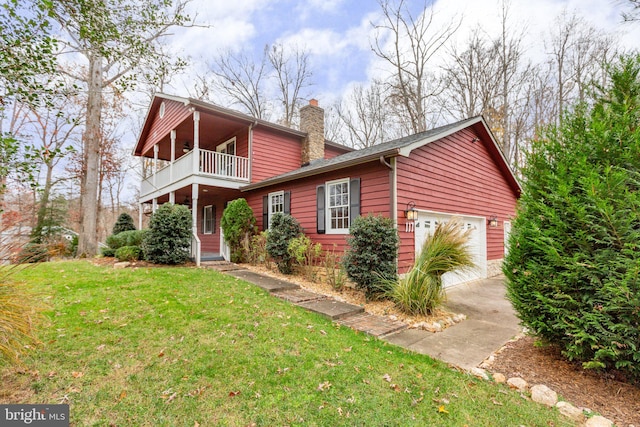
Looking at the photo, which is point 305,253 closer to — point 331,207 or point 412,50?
point 331,207

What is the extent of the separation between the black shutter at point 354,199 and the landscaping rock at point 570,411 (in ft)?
15.9

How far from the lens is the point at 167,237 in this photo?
28.0 ft

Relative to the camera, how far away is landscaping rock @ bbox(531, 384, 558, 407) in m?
2.79

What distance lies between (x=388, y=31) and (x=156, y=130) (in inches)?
512

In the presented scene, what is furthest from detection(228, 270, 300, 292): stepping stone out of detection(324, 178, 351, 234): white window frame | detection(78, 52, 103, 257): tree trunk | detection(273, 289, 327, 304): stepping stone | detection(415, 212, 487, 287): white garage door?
detection(78, 52, 103, 257): tree trunk

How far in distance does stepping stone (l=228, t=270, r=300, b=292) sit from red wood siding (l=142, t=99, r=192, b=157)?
6.03 m

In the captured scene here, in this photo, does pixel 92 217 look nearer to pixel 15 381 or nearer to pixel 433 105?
pixel 15 381

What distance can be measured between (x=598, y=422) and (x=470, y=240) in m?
5.80

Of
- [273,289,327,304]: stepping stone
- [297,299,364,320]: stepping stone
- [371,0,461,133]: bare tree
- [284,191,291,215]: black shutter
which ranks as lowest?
[297,299,364,320]: stepping stone

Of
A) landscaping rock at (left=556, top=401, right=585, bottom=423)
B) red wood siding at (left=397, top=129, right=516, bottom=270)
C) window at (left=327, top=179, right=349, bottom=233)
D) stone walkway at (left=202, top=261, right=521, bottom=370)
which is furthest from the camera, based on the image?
window at (left=327, top=179, right=349, bottom=233)

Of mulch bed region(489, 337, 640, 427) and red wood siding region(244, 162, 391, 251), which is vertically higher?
red wood siding region(244, 162, 391, 251)

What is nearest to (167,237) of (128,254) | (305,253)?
(128,254)

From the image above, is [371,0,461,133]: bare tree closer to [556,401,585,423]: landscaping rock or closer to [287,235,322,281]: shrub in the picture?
[287,235,322,281]: shrub

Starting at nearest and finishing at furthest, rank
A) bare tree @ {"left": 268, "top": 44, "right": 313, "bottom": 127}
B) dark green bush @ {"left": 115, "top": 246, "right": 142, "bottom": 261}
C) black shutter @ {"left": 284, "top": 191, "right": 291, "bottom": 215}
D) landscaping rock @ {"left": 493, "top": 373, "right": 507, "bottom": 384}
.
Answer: landscaping rock @ {"left": 493, "top": 373, "right": 507, "bottom": 384} → dark green bush @ {"left": 115, "top": 246, "right": 142, "bottom": 261} → black shutter @ {"left": 284, "top": 191, "right": 291, "bottom": 215} → bare tree @ {"left": 268, "top": 44, "right": 313, "bottom": 127}
